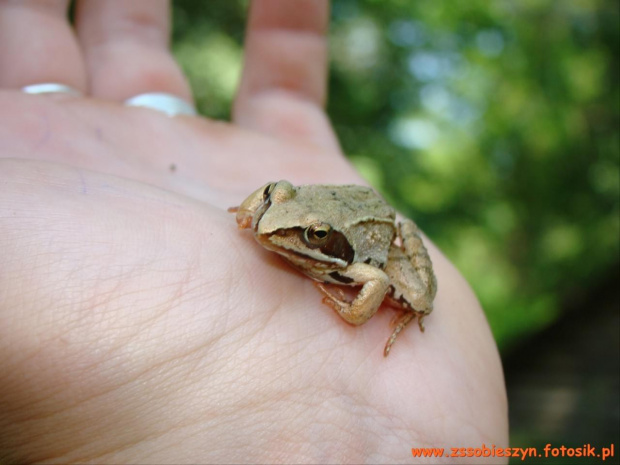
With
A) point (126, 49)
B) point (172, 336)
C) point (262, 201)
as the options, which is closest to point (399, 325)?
point (262, 201)

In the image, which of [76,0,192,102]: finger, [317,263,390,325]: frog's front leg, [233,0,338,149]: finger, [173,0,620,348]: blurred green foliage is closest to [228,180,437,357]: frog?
[317,263,390,325]: frog's front leg

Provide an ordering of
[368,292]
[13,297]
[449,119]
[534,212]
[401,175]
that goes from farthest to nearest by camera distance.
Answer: [534,212] < [449,119] < [401,175] < [368,292] < [13,297]

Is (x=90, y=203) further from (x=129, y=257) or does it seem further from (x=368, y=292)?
(x=368, y=292)

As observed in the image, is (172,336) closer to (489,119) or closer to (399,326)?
(399,326)

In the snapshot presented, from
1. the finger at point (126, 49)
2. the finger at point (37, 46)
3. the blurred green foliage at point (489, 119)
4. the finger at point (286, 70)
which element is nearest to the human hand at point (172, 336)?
the finger at point (37, 46)

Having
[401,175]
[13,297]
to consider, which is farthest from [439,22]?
[13,297]

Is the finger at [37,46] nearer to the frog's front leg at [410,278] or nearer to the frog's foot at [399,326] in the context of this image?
the frog's front leg at [410,278]
